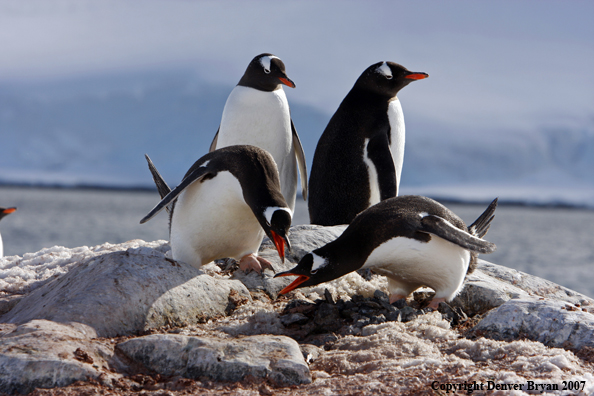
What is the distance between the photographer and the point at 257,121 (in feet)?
17.8

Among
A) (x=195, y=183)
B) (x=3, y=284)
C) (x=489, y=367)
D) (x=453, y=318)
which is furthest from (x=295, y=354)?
(x=3, y=284)

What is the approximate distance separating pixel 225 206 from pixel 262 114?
199 centimetres

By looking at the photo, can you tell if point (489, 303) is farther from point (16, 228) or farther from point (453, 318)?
point (16, 228)

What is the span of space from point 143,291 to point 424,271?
1634 millimetres

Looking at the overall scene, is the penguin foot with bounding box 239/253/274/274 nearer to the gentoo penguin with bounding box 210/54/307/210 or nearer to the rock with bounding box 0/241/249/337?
the rock with bounding box 0/241/249/337

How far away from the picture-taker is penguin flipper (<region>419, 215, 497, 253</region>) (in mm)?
3150

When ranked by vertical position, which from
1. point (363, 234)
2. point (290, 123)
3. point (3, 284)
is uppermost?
point (290, 123)

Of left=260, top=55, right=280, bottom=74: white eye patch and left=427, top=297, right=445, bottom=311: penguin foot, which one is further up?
left=260, top=55, right=280, bottom=74: white eye patch

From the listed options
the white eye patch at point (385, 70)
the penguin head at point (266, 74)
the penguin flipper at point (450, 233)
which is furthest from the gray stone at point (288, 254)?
the penguin head at point (266, 74)

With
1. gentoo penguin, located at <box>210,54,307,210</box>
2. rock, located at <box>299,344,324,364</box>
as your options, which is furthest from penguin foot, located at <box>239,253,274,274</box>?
gentoo penguin, located at <box>210,54,307,210</box>

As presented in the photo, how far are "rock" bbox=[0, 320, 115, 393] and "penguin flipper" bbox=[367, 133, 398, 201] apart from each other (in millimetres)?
3170

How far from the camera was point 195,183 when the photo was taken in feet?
12.5

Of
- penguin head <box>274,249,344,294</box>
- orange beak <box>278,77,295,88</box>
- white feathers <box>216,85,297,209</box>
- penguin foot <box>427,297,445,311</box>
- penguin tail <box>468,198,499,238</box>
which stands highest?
orange beak <box>278,77,295,88</box>

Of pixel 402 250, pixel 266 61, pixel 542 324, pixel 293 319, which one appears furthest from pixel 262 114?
pixel 542 324
